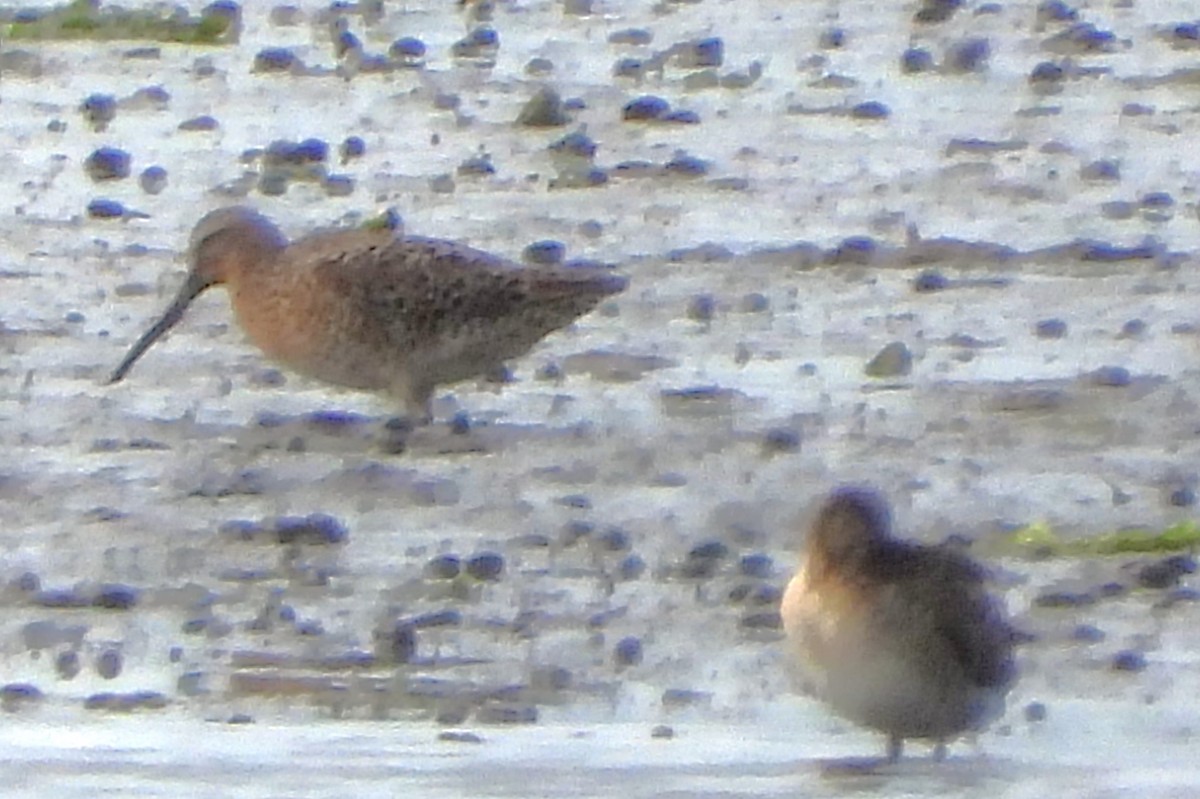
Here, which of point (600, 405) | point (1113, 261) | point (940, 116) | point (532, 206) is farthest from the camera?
point (940, 116)

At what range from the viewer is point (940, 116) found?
1738cm

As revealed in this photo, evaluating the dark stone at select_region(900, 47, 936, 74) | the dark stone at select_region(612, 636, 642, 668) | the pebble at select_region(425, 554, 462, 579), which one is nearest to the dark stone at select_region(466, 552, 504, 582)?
the pebble at select_region(425, 554, 462, 579)

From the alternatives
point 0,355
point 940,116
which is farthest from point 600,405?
point 940,116

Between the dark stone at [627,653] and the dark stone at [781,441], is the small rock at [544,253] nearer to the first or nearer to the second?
the dark stone at [781,441]

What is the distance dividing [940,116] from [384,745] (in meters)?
9.61

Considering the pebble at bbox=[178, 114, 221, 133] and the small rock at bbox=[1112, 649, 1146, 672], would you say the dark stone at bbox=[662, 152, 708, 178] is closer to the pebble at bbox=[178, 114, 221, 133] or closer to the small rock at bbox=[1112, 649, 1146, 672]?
the pebble at bbox=[178, 114, 221, 133]

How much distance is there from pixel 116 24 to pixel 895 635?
1176cm

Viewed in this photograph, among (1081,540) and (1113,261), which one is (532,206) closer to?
(1113,261)

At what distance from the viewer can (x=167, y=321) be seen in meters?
12.8

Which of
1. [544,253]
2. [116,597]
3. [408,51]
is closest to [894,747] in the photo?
[116,597]

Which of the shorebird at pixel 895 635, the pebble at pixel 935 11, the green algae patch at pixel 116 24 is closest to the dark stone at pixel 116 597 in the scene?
the shorebird at pixel 895 635

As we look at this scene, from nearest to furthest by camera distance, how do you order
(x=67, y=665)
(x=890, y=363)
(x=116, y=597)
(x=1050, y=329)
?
(x=67, y=665)
(x=116, y=597)
(x=890, y=363)
(x=1050, y=329)

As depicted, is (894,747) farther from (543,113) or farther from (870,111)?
(870,111)

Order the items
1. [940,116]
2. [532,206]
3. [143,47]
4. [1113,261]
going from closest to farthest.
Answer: [1113,261] < [532,206] < [940,116] < [143,47]
